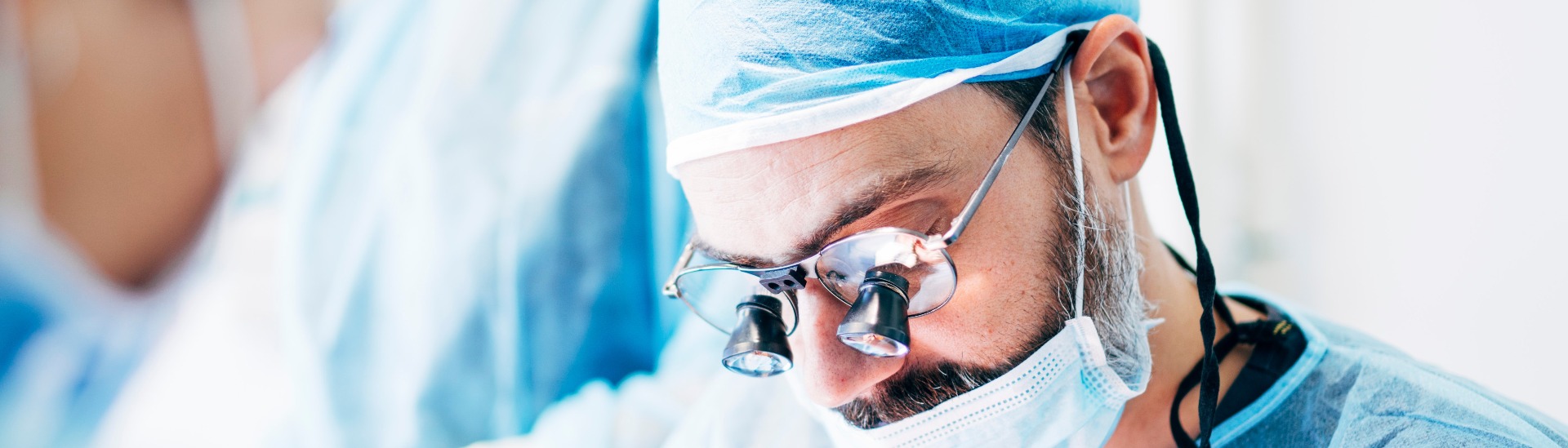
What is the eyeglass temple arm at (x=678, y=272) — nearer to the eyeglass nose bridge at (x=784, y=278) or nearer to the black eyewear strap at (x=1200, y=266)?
the eyeglass nose bridge at (x=784, y=278)

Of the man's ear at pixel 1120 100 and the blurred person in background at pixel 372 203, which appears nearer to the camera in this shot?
the man's ear at pixel 1120 100

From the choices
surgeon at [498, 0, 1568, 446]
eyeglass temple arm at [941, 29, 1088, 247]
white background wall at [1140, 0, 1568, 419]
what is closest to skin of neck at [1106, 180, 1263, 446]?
surgeon at [498, 0, 1568, 446]

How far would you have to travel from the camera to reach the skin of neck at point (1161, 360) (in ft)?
3.84

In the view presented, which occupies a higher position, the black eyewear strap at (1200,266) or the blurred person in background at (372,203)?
the black eyewear strap at (1200,266)

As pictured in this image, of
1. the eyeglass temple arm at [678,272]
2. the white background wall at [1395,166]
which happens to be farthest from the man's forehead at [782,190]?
the white background wall at [1395,166]

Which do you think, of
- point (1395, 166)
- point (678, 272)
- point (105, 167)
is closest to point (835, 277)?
point (678, 272)

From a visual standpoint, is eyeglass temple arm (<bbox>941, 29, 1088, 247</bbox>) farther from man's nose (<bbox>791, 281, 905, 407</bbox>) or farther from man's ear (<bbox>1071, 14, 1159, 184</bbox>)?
man's nose (<bbox>791, 281, 905, 407</bbox>)

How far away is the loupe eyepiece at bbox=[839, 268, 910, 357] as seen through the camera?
85 cm

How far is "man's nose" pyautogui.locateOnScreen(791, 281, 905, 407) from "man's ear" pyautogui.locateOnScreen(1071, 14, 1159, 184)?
0.40 meters

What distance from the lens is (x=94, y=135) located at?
2113 millimetres

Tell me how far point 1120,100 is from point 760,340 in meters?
0.60

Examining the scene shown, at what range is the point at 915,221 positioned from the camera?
0.93 meters

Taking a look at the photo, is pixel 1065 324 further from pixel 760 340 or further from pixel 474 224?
pixel 474 224

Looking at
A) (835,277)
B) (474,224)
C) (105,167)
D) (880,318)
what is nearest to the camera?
(880,318)
